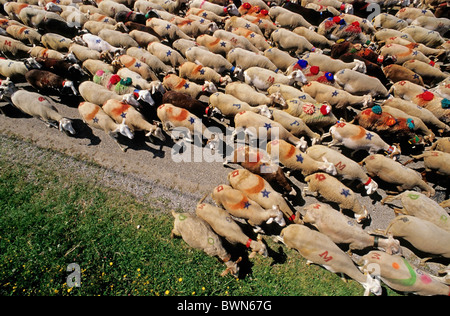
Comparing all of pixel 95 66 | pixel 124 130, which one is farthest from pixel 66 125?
pixel 95 66

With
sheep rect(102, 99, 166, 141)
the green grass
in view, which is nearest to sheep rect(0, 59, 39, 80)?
sheep rect(102, 99, 166, 141)

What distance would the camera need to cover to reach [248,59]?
13273 millimetres

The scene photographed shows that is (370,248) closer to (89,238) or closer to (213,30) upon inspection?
(89,238)

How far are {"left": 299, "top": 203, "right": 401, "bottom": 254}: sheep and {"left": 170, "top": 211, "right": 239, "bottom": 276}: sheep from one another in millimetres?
3275

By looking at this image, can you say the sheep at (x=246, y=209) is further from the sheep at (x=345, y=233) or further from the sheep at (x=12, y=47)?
the sheep at (x=12, y=47)

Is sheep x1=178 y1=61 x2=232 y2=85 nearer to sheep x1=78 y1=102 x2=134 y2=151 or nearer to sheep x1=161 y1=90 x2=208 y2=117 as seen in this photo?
sheep x1=161 y1=90 x2=208 y2=117

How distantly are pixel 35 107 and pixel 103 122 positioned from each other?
3.38 meters

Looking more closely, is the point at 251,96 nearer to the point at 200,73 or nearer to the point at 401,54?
the point at 200,73

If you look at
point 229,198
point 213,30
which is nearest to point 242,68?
point 213,30

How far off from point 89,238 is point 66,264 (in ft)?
3.19

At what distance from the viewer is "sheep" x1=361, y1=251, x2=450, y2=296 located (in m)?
7.32

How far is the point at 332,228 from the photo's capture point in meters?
8.05

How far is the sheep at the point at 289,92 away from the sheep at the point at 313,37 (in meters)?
6.23
